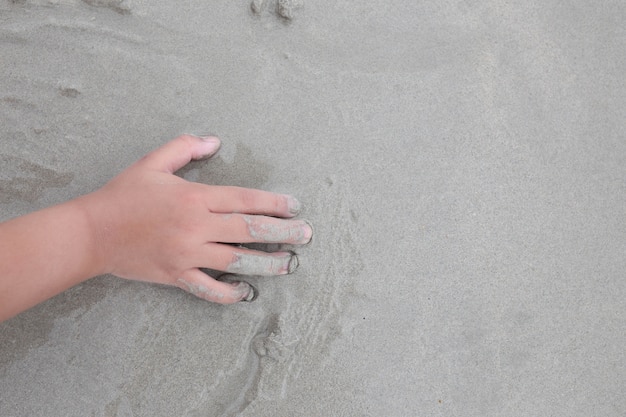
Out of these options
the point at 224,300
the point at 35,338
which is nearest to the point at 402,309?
Result: the point at 224,300

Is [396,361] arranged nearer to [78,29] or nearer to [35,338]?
[35,338]

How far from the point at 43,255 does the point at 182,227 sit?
14.2 inches

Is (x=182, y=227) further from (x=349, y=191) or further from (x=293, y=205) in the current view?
(x=349, y=191)

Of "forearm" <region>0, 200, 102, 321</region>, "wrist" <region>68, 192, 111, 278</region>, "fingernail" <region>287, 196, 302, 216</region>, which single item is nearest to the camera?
"forearm" <region>0, 200, 102, 321</region>

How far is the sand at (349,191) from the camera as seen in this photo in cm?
162

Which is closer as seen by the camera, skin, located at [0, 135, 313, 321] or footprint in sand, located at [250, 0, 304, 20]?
skin, located at [0, 135, 313, 321]

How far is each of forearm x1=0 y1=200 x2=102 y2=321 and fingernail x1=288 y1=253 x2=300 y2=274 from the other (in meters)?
0.53

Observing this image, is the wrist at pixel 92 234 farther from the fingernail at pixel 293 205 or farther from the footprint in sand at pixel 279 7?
the footprint in sand at pixel 279 7

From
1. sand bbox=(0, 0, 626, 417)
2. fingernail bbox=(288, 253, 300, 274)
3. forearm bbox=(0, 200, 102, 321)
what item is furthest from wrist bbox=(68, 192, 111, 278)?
fingernail bbox=(288, 253, 300, 274)

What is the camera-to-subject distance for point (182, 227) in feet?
5.02

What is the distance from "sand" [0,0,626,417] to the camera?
1625 millimetres

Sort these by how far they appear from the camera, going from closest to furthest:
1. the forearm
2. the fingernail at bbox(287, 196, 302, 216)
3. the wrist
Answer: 1. the forearm
2. the wrist
3. the fingernail at bbox(287, 196, 302, 216)

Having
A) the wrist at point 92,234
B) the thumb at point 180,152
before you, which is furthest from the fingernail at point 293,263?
the wrist at point 92,234

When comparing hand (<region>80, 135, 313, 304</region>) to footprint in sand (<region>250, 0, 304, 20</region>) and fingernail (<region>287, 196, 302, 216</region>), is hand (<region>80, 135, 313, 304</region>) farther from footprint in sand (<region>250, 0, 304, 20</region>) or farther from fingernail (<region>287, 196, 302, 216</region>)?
footprint in sand (<region>250, 0, 304, 20</region>)
